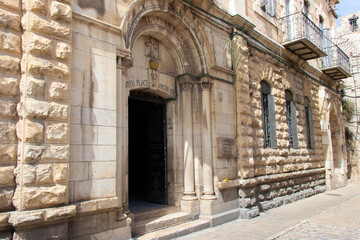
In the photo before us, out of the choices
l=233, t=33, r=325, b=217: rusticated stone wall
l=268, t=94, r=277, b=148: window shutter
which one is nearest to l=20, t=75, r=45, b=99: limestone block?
l=233, t=33, r=325, b=217: rusticated stone wall

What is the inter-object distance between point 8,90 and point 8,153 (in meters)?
0.89

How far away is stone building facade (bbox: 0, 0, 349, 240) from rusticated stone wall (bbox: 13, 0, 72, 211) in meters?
0.02

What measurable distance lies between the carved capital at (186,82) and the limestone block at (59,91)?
3.76 m

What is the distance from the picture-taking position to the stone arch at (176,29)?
6.40 metres

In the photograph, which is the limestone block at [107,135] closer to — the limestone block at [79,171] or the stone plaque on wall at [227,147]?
the limestone block at [79,171]

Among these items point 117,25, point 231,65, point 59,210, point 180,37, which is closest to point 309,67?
point 231,65

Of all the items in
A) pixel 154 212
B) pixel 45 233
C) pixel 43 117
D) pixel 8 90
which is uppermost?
pixel 8 90

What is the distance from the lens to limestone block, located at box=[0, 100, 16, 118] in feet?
13.4

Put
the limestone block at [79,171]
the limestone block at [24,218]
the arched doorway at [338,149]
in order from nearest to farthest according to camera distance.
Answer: the limestone block at [24,218] → the limestone block at [79,171] → the arched doorway at [338,149]

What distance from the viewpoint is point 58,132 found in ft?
14.5

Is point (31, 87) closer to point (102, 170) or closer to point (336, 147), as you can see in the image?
point (102, 170)

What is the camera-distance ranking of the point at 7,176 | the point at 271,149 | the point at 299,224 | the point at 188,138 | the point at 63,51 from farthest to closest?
1. the point at 271,149
2. the point at 188,138
3. the point at 299,224
4. the point at 63,51
5. the point at 7,176

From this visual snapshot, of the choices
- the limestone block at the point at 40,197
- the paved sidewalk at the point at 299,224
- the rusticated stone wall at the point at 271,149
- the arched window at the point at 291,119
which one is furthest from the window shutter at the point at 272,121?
the limestone block at the point at 40,197

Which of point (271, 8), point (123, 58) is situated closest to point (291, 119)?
point (271, 8)
